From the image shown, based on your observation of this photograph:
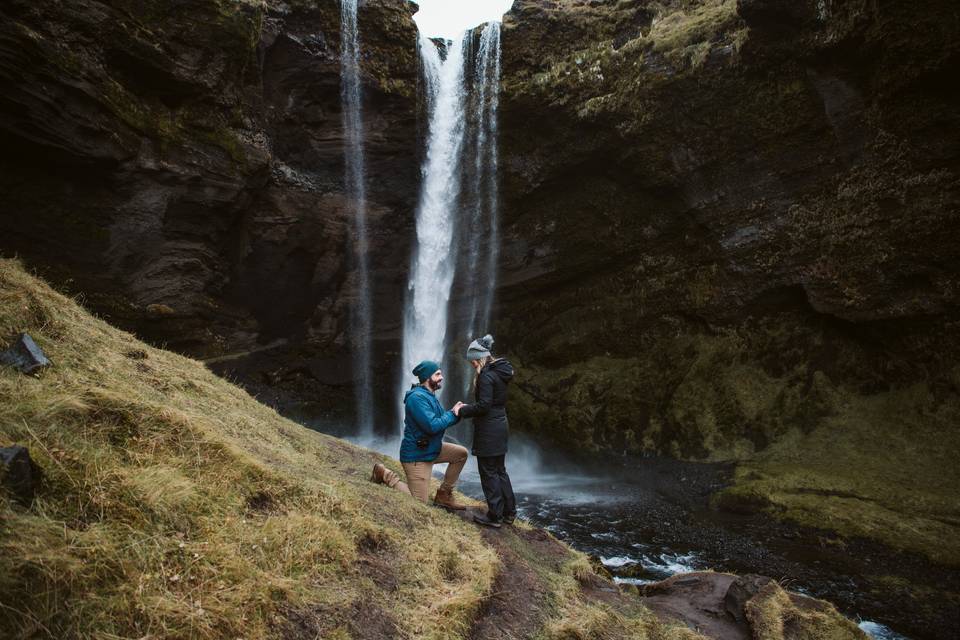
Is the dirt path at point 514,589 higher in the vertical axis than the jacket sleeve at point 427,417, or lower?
lower

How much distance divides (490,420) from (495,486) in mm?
885

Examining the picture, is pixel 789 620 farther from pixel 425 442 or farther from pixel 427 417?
pixel 427 417

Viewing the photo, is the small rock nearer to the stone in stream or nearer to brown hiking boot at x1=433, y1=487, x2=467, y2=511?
the stone in stream

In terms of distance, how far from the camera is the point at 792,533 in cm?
1245

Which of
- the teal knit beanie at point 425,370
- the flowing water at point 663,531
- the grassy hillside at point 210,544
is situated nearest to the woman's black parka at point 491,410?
the teal knit beanie at point 425,370

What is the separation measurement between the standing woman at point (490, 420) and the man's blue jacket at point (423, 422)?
0.93 feet

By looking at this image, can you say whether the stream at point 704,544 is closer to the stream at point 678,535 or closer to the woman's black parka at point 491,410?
the stream at point 678,535

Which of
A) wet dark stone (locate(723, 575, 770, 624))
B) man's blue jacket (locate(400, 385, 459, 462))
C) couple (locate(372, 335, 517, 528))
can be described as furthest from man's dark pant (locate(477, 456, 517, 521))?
wet dark stone (locate(723, 575, 770, 624))

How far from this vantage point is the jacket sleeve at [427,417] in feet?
21.2

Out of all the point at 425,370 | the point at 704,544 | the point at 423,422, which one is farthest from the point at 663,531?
the point at 425,370

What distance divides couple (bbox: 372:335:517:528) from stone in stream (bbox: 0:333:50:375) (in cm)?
346

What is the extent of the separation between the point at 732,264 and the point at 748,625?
528 inches

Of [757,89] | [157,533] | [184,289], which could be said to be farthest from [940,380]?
[184,289]

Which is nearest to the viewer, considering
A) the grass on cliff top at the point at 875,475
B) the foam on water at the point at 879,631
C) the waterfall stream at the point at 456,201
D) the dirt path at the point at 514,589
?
the dirt path at the point at 514,589
